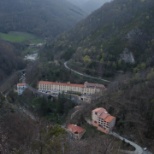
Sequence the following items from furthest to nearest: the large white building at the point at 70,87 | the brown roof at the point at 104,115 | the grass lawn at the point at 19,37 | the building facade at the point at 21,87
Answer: the grass lawn at the point at 19,37 < the building facade at the point at 21,87 < the large white building at the point at 70,87 < the brown roof at the point at 104,115

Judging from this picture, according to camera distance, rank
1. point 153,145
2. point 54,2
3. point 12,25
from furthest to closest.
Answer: point 54,2, point 12,25, point 153,145

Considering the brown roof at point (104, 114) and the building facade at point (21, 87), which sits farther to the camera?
the building facade at point (21, 87)

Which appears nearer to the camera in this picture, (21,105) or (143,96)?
(143,96)

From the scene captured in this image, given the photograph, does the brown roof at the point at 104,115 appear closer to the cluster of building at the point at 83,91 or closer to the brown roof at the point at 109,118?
the cluster of building at the point at 83,91

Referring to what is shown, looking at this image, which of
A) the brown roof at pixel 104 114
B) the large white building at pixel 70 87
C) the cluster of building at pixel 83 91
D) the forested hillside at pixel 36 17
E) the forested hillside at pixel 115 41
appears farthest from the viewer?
the forested hillside at pixel 36 17

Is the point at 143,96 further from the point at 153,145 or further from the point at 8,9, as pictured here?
the point at 8,9

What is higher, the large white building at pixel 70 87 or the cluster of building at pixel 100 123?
the cluster of building at pixel 100 123

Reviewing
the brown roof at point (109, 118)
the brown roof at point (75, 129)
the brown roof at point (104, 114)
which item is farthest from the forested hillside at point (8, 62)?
the brown roof at point (109, 118)

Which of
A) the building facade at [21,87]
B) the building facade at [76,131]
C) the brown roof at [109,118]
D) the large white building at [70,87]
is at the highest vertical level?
the brown roof at [109,118]

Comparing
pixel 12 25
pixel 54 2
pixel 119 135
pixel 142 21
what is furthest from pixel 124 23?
pixel 54 2
